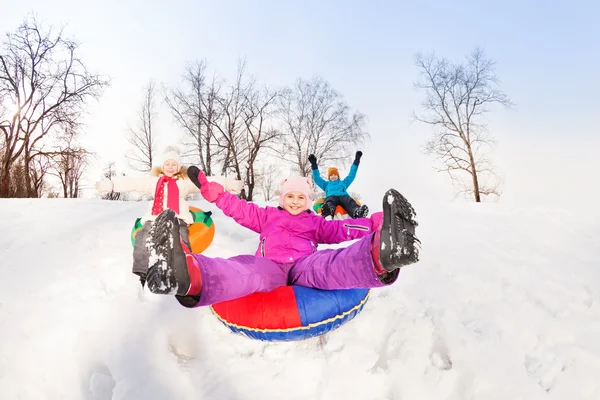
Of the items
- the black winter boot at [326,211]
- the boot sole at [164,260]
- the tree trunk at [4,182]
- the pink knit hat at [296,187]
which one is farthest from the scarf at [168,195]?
the tree trunk at [4,182]

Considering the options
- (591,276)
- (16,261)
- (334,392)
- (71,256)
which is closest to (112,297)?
(71,256)

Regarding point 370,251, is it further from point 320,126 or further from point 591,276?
point 320,126

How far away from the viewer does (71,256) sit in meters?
3.58

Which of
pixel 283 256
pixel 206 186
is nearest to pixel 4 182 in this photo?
pixel 206 186

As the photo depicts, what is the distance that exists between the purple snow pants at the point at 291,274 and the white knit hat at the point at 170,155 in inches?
83.8

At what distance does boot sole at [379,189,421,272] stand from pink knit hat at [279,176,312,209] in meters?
1.49

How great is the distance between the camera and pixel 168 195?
3.71m

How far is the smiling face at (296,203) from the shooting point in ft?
10.0

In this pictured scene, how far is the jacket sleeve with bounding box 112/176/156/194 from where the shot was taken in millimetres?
3910

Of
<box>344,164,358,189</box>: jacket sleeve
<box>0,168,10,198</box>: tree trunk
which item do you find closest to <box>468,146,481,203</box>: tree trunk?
<box>344,164,358,189</box>: jacket sleeve

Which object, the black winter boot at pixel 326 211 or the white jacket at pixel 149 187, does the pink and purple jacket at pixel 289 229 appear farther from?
the black winter boot at pixel 326 211

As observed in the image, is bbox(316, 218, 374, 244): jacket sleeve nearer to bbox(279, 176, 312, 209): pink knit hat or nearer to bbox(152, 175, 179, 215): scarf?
bbox(279, 176, 312, 209): pink knit hat

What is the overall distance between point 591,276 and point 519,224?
7.81 ft

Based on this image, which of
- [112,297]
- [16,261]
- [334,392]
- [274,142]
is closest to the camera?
[334,392]
